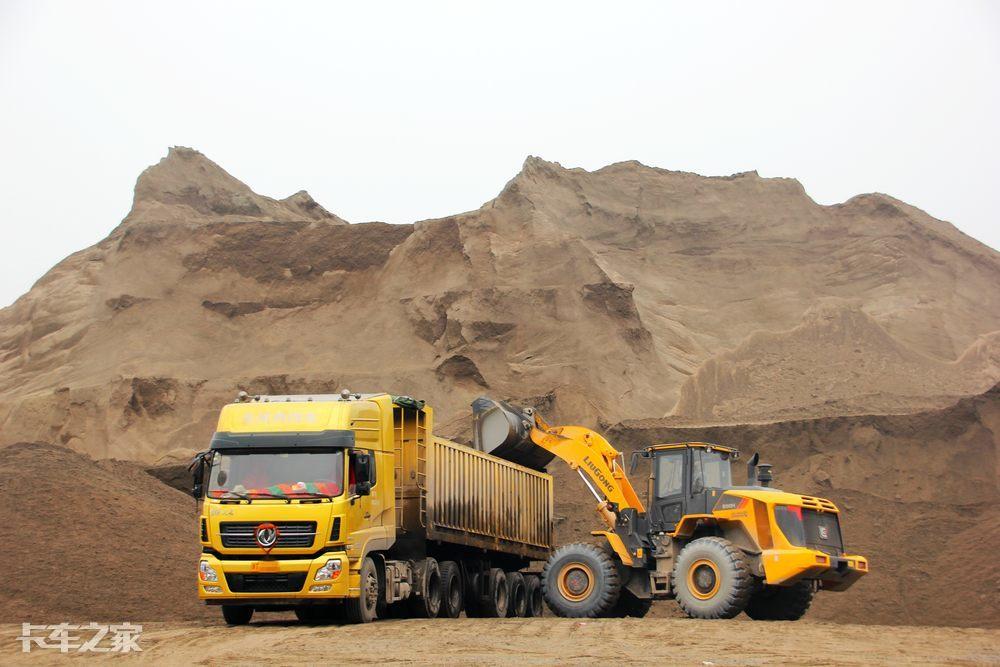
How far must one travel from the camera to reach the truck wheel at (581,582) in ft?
55.7

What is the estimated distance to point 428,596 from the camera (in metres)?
16.7

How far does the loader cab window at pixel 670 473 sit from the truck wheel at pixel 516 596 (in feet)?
14.4

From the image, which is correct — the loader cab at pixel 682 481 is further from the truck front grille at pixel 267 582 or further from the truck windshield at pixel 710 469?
the truck front grille at pixel 267 582

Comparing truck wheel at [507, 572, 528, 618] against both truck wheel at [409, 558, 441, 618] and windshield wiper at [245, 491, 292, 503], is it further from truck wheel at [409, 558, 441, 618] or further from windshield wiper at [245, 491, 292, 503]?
windshield wiper at [245, 491, 292, 503]

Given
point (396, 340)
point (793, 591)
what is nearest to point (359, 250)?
point (396, 340)

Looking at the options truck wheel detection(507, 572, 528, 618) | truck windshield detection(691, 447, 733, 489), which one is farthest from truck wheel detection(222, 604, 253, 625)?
truck windshield detection(691, 447, 733, 489)

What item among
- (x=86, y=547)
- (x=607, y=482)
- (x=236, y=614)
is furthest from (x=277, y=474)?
(x=86, y=547)

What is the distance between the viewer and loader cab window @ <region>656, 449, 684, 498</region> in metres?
16.9

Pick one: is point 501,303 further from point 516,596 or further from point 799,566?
point 799,566

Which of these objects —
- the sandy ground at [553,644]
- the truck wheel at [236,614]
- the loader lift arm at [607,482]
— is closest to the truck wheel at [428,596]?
the sandy ground at [553,644]

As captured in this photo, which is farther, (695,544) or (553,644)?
(695,544)

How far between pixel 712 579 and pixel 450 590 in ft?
14.0

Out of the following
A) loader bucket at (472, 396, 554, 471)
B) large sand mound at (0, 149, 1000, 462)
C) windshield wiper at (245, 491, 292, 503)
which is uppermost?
large sand mound at (0, 149, 1000, 462)

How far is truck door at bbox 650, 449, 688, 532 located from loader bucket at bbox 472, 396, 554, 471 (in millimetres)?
3300
